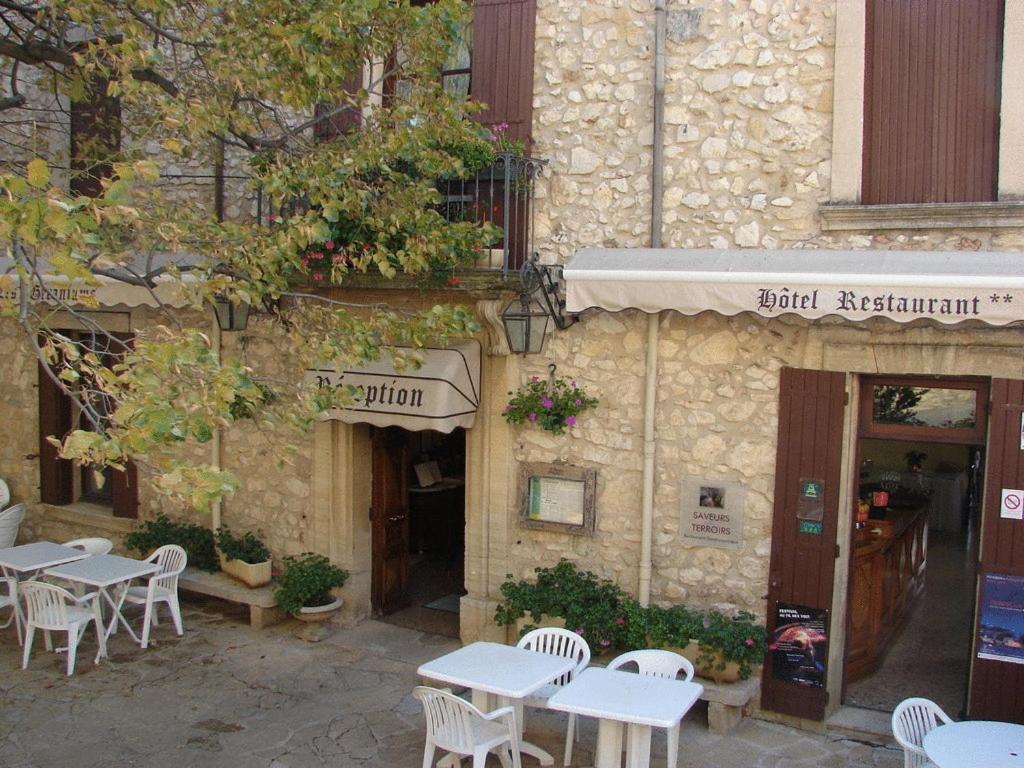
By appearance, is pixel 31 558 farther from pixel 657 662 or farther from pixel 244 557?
pixel 657 662

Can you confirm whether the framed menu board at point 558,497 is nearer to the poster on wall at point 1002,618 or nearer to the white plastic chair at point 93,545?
the poster on wall at point 1002,618

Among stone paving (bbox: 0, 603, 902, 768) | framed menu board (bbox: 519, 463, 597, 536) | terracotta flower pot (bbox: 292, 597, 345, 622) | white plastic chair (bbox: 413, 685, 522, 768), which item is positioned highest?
framed menu board (bbox: 519, 463, 597, 536)

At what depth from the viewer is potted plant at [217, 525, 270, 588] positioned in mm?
8758

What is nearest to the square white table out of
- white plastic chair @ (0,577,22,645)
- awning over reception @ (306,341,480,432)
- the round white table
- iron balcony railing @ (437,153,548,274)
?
white plastic chair @ (0,577,22,645)

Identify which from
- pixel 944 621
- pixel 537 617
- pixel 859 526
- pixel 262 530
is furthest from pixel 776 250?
pixel 262 530

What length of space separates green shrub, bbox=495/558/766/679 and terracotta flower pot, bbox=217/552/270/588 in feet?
8.25

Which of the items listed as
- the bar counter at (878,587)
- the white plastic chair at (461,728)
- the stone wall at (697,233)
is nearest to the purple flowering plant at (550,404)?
the stone wall at (697,233)

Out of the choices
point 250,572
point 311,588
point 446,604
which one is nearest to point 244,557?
point 250,572

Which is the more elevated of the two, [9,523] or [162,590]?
[9,523]

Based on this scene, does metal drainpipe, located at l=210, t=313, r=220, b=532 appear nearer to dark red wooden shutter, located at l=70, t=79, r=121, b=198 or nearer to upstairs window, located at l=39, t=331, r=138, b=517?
dark red wooden shutter, located at l=70, t=79, r=121, b=198

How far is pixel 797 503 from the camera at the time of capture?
669 cm

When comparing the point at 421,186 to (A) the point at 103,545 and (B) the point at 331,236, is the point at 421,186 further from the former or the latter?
(A) the point at 103,545

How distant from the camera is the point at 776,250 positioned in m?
6.63

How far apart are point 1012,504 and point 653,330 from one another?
268 cm
